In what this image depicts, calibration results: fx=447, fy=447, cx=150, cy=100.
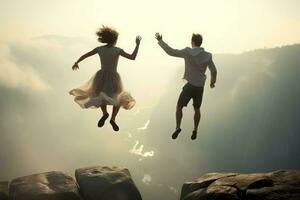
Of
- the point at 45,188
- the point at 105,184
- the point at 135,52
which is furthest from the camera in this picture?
the point at 105,184

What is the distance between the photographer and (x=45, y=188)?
83.2ft

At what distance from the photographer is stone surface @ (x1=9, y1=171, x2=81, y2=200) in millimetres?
24734

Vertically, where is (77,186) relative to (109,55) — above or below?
below

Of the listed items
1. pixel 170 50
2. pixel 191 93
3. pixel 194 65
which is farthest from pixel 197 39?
pixel 191 93

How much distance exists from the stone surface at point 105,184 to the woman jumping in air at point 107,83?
11.5 metres

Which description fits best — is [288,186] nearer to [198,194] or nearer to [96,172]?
[198,194]

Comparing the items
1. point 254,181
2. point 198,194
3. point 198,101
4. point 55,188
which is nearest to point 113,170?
point 55,188

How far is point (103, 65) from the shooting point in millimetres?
15898

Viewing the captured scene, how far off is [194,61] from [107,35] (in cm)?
332

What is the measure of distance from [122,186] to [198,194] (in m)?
7.60

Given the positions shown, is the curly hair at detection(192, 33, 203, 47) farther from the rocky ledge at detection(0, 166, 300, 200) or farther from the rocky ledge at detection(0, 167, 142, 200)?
the rocky ledge at detection(0, 167, 142, 200)

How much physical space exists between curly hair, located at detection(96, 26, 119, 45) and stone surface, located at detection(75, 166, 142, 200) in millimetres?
13038

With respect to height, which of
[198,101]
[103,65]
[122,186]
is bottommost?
[122,186]

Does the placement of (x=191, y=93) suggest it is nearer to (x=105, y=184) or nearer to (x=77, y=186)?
(x=105, y=184)
